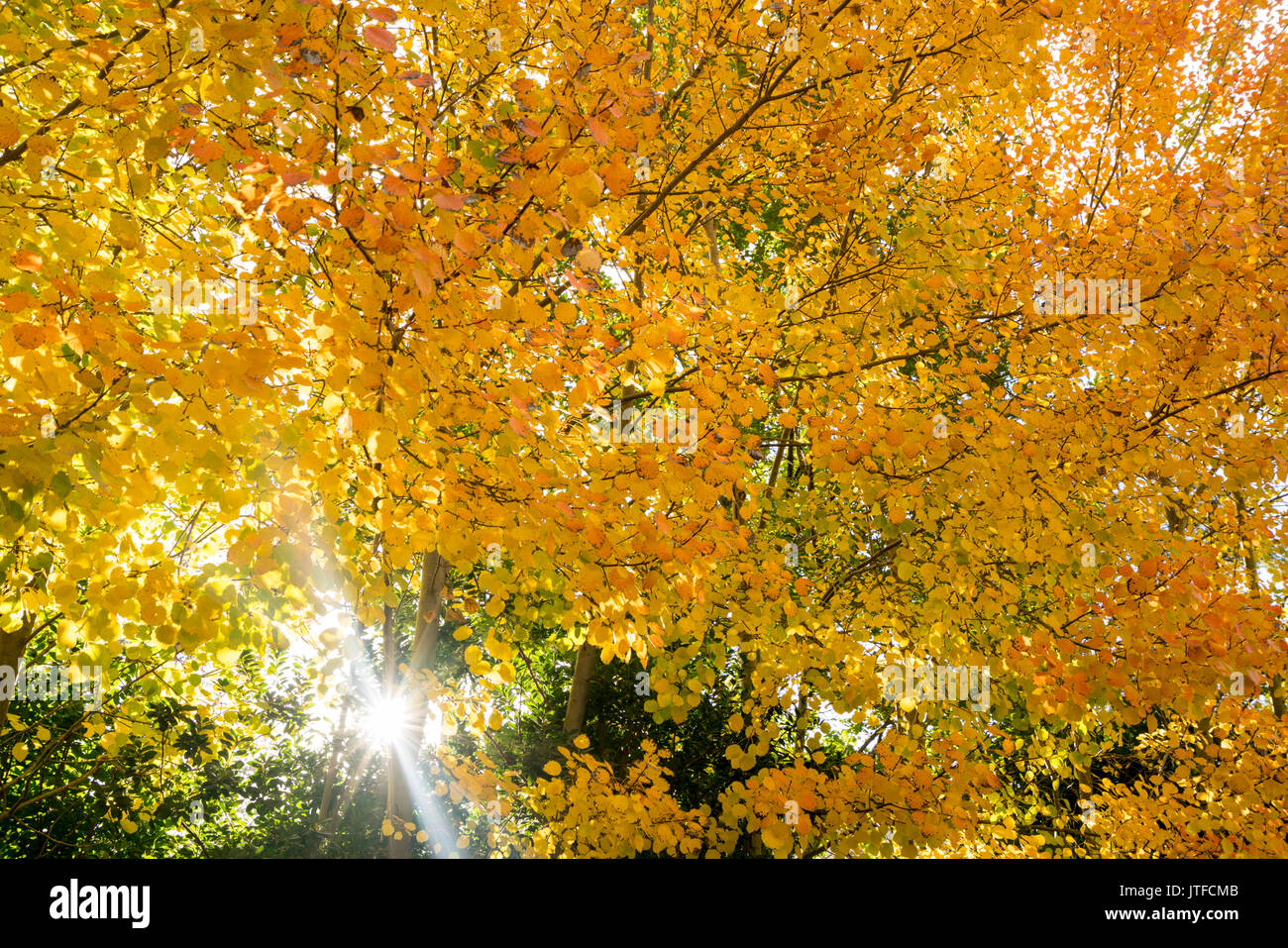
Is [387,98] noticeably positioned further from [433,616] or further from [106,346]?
[433,616]

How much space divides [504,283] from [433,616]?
120 inches

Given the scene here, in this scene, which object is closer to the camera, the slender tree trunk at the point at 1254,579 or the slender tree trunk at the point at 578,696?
the slender tree trunk at the point at 1254,579

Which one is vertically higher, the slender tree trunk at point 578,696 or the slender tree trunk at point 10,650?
the slender tree trunk at point 10,650

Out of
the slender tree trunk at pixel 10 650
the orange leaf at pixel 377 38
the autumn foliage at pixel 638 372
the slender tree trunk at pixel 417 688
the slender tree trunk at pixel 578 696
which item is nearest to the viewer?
the orange leaf at pixel 377 38

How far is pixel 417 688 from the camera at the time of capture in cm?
515

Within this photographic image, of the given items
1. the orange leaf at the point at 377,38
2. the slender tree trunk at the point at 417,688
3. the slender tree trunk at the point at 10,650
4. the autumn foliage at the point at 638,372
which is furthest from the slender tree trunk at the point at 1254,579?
the slender tree trunk at the point at 10,650

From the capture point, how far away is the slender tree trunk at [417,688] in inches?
206

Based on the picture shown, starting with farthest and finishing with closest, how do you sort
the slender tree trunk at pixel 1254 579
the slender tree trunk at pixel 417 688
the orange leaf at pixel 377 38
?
the slender tree trunk at pixel 1254 579 → the slender tree trunk at pixel 417 688 → the orange leaf at pixel 377 38

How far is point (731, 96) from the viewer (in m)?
5.22

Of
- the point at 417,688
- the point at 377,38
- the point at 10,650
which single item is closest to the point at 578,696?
the point at 417,688

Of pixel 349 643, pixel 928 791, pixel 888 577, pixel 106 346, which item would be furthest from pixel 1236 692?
pixel 106 346

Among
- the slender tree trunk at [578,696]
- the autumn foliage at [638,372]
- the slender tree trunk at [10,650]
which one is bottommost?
the slender tree trunk at [578,696]

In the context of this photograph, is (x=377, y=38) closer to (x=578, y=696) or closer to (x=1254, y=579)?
(x=578, y=696)

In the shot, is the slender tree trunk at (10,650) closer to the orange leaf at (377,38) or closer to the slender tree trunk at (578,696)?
the slender tree trunk at (578,696)
